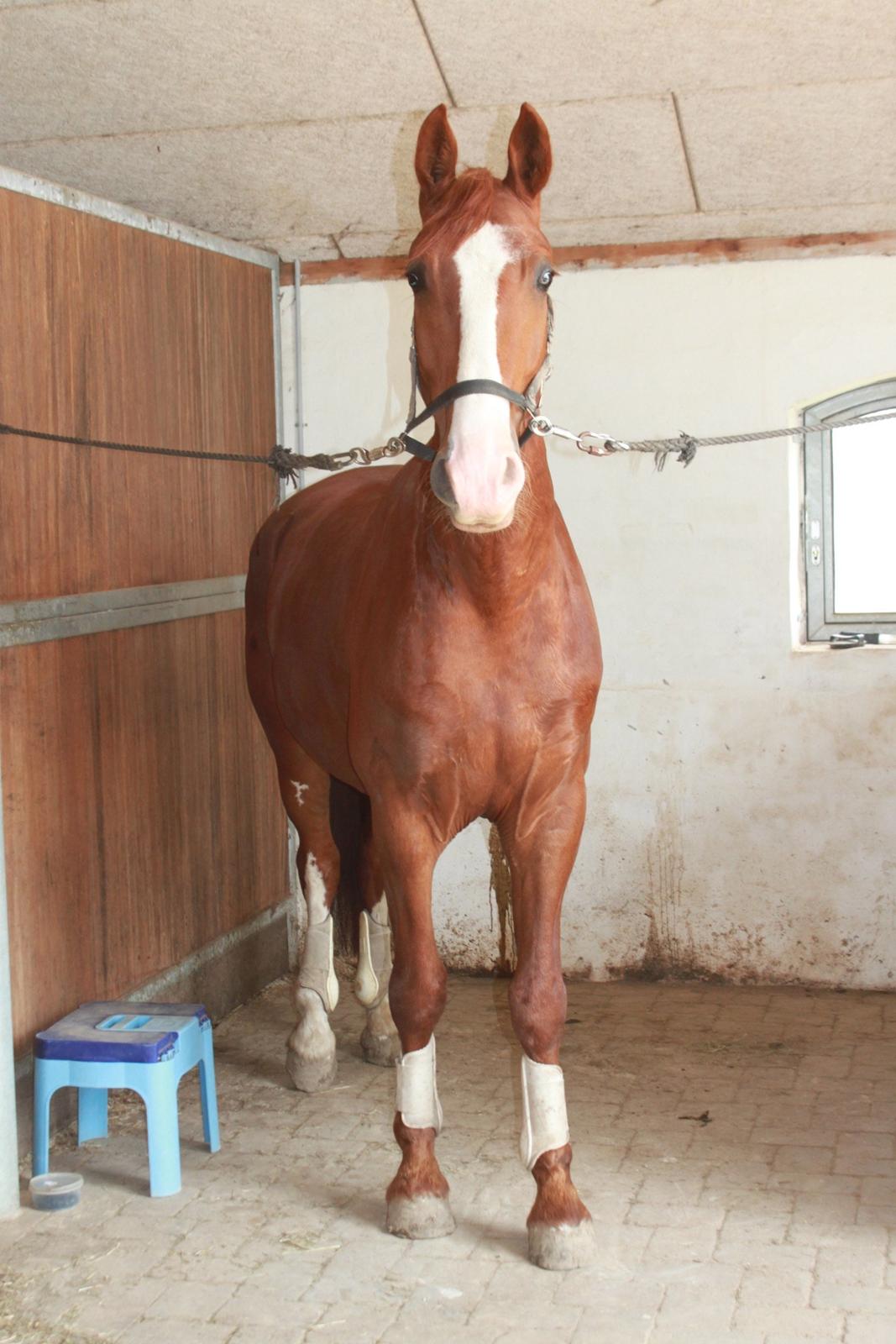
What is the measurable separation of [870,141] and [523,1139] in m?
2.64

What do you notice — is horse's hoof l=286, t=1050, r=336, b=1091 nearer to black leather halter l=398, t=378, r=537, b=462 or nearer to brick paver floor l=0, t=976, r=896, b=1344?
brick paver floor l=0, t=976, r=896, b=1344

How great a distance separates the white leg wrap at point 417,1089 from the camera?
111 inches

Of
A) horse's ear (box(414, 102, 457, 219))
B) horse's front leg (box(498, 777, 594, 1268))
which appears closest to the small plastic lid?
horse's front leg (box(498, 777, 594, 1268))

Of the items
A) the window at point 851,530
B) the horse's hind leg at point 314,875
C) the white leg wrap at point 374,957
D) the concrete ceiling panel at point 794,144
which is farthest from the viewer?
the window at point 851,530

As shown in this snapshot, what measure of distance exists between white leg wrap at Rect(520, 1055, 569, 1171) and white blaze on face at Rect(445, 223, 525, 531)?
1156 mm

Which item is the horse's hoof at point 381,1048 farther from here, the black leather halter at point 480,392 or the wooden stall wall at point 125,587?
the black leather halter at point 480,392

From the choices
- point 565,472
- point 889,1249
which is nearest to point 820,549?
point 565,472

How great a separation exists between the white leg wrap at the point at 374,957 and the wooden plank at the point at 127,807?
53 centimetres

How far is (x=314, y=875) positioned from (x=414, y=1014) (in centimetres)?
104

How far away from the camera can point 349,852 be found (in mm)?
3809

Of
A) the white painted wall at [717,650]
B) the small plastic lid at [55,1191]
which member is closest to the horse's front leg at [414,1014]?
the small plastic lid at [55,1191]

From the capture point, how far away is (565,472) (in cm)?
447

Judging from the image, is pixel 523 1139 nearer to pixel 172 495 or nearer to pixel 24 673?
pixel 24 673

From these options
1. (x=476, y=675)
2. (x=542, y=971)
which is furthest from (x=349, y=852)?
(x=476, y=675)
